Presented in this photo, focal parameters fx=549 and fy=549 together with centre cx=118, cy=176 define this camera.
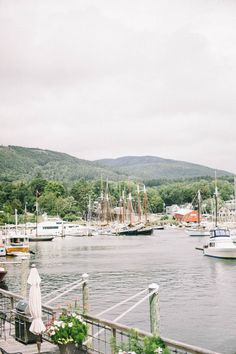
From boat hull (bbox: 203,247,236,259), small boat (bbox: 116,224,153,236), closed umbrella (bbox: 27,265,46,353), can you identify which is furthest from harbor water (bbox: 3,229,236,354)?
small boat (bbox: 116,224,153,236)

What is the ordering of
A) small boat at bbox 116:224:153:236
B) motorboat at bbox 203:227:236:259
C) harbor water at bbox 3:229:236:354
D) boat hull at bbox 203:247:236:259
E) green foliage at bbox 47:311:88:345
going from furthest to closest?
small boat at bbox 116:224:153:236 → motorboat at bbox 203:227:236:259 → boat hull at bbox 203:247:236:259 → harbor water at bbox 3:229:236:354 → green foliage at bbox 47:311:88:345

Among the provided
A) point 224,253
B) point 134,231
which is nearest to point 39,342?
point 224,253

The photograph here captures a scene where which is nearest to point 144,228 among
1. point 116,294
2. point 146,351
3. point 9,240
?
point 9,240

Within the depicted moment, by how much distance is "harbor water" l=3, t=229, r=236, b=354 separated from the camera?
90.6 ft

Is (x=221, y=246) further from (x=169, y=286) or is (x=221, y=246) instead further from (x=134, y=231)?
(x=134, y=231)

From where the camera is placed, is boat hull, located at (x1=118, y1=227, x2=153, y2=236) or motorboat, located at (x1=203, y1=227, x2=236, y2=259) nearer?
motorboat, located at (x1=203, y1=227, x2=236, y2=259)

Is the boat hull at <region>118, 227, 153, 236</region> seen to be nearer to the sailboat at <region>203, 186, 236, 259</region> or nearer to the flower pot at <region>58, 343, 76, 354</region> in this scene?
the sailboat at <region>203, 186, 236, 259</region>

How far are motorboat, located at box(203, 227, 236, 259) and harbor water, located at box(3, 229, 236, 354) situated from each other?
107cm

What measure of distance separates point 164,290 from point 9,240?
5226 centimetres

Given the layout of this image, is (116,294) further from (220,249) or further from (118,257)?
Result: (118,257)

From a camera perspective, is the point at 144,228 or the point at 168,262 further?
the point at 144,228

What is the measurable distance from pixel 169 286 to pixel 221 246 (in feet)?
85.7

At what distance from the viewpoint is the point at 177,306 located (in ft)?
112

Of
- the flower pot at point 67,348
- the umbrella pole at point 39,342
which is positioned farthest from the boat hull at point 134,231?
the flower pot at point 67,348
